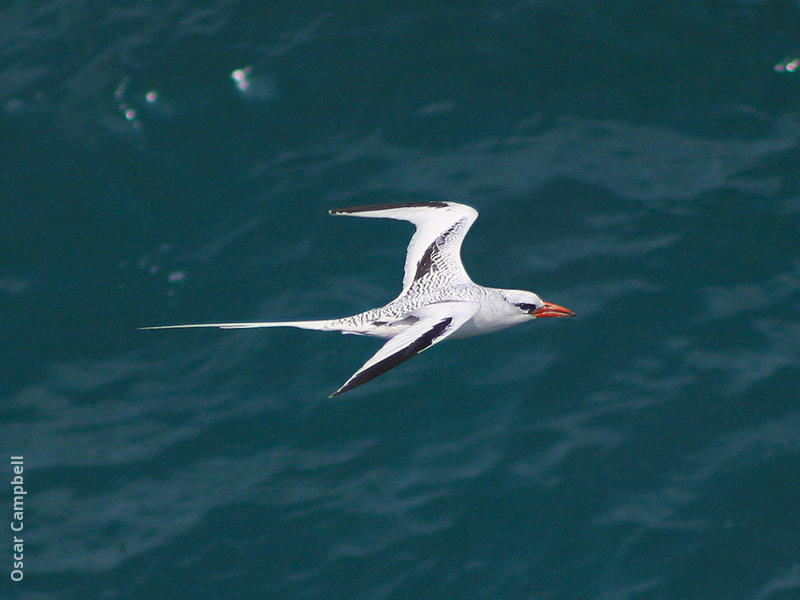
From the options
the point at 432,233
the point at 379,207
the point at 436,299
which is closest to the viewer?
the point at 436,299

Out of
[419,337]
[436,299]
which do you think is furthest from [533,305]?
[419,337]

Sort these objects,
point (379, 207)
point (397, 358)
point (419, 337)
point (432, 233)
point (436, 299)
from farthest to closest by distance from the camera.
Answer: point (432, 233)
point (379, 207)
point (436, 299)
point (419, 337)
point (397, 358)

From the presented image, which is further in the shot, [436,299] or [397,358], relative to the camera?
[436,299]

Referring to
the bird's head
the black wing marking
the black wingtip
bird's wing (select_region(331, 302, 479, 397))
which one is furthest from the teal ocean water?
the black wing marking

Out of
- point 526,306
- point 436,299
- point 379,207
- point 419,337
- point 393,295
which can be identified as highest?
point 379,207

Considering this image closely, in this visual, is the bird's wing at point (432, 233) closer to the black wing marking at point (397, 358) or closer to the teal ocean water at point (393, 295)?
the teal ocean water at point (393, 295)

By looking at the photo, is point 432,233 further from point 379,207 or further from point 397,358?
point 397,358

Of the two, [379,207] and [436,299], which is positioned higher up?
[379,207]

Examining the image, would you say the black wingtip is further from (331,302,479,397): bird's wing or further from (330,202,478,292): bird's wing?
(331,302,479,397): bird's wing
